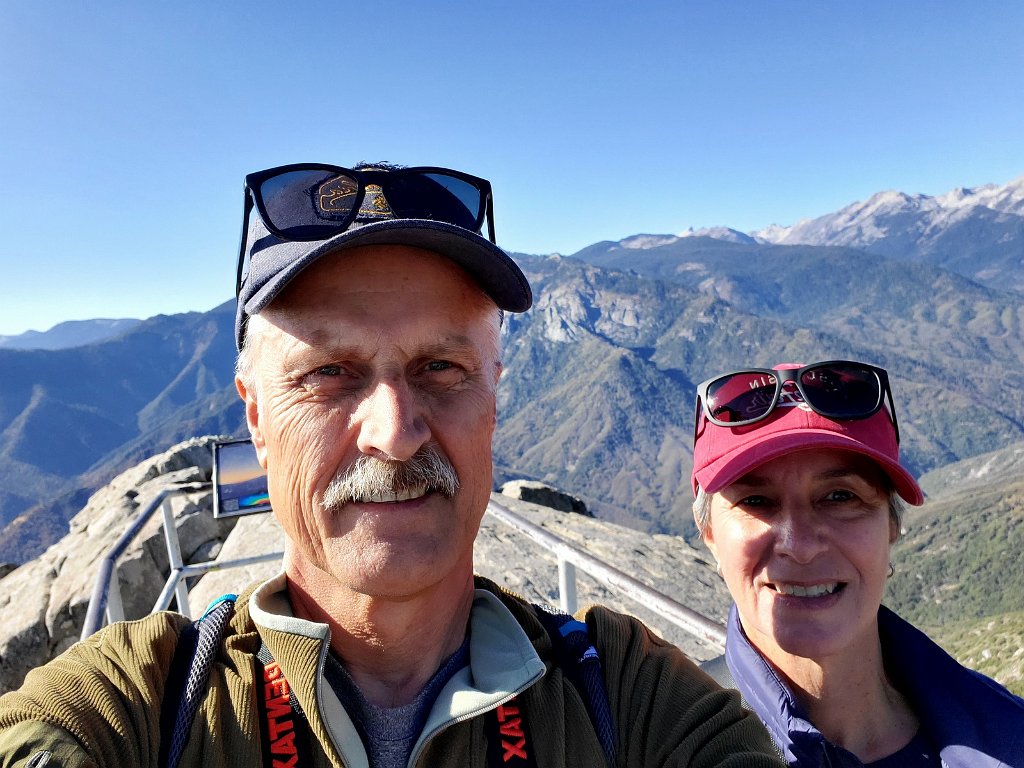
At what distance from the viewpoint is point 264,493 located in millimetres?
6855

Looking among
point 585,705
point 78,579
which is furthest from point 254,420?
point 78,579

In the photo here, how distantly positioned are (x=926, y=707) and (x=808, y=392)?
140cm

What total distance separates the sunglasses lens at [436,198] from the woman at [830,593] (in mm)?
1535

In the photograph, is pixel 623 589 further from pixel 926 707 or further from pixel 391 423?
pixel 391 423

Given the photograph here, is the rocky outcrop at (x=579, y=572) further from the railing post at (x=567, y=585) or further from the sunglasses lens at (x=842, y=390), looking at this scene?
the sunglasses lens at (x=842, y=390)

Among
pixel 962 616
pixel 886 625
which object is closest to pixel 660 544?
pixel 886 625

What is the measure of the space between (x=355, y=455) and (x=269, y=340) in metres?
0.50

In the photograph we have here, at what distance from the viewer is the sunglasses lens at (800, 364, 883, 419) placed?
278 centimetres

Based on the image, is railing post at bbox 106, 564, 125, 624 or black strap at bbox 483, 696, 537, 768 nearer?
black strap at bbox 483, 696, 537, 768

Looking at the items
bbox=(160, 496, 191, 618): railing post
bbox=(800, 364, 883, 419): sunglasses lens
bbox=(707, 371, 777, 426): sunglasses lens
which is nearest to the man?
bbox=(707, 371, 777, 426): sunglasses lens

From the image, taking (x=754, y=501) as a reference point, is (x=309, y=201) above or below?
above

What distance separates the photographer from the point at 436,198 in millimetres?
2139

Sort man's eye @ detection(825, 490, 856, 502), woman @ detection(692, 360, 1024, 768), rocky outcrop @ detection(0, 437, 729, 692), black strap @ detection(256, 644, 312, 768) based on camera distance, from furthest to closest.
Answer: rocky outcrop @ detection(0, 437, 729, 692)
man's eye @ detection(825, 490, 856, 502)
woman @ detection(692, 360, 1024, 768)
black strap @ detection(256, 644, 312, 768)

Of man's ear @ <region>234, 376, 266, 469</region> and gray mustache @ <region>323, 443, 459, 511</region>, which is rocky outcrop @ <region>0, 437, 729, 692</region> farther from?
gray mustache @ <region>323, 443, 459, 511</region>
